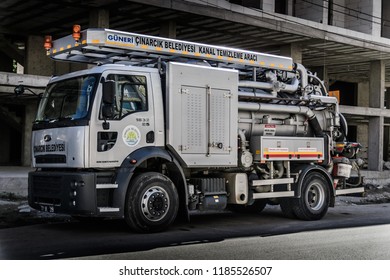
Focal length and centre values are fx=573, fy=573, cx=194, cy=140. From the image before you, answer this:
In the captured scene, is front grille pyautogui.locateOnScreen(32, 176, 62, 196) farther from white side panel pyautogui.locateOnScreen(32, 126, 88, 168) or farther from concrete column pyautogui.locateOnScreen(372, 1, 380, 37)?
concrete column pyautogui.locateOnScreen(372, 1, 380, 37)

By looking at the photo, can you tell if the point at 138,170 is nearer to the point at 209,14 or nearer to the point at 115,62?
the point at 115,62

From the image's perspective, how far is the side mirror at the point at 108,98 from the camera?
29.9 ft

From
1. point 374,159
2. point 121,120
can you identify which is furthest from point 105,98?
point 374,159

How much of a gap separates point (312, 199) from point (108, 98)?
547cm

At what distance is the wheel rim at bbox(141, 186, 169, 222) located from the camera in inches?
372

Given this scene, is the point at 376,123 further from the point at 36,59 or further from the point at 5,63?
the point at 5,63

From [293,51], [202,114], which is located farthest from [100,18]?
[202,114]

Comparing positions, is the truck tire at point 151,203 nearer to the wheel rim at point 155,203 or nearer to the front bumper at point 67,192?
the wheel rim at point 155,203

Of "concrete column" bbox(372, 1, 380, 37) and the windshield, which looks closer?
the windshield

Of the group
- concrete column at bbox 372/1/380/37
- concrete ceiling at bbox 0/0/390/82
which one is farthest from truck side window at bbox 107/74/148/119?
concrete column at bbox 372/1/380/37

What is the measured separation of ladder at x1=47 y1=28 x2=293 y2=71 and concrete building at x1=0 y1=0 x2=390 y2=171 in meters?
6.53

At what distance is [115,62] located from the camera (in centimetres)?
Result: 1073

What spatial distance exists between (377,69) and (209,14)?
12.7 meters

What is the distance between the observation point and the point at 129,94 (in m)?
9.60
